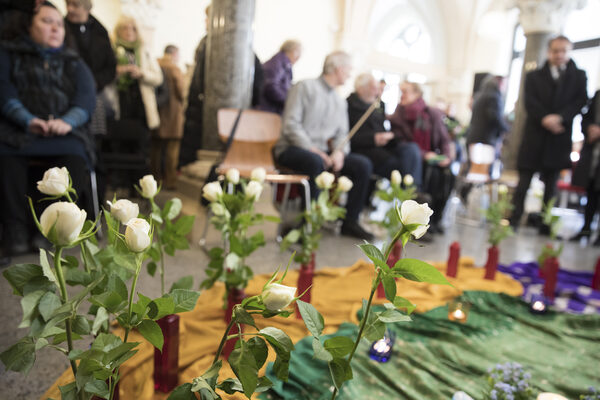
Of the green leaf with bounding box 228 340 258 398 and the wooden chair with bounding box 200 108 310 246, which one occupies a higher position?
the wooden chair with bounding box 200 108 310 246

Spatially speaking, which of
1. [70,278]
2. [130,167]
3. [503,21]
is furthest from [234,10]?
[503,21]

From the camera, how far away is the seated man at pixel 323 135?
3.17m

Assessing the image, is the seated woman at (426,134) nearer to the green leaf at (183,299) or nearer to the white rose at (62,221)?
the green leaf at (183,299)

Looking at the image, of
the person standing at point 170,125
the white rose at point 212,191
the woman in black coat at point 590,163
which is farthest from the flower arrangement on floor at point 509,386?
the person standing at point 170,125

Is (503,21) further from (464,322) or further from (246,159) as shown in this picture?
(464,322)

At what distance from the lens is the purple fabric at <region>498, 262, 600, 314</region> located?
2.03 meters

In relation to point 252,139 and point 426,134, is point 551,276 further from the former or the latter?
point 426,134

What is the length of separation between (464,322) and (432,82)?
10976mm

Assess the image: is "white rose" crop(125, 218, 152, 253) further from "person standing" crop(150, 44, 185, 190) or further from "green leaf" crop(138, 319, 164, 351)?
"person standing" crop(150, 44, 185, 190)

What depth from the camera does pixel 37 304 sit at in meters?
0.57

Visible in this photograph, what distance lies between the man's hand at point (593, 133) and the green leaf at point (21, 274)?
4.61m

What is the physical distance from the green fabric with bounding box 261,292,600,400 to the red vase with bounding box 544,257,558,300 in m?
0.16

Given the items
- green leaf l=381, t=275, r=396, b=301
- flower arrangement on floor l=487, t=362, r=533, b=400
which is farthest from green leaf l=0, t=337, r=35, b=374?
flower arrangement on floor l=487, t=362, r=533, b=400

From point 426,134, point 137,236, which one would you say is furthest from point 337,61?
point 137,236
